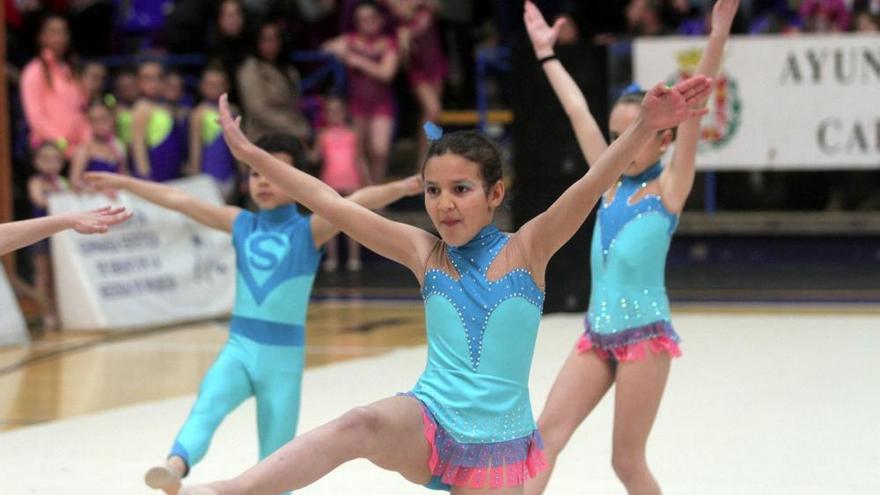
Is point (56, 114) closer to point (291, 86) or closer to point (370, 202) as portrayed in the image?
point (291, 86)

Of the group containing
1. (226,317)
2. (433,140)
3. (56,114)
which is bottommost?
(226,317)

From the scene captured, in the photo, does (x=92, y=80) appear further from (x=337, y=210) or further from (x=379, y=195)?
(x=337, y=210)

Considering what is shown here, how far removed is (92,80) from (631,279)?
832cm

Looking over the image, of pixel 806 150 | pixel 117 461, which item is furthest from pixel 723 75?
pixel 117 461

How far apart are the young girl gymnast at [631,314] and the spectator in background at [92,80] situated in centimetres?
747

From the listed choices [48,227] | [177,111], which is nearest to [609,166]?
[48,227]

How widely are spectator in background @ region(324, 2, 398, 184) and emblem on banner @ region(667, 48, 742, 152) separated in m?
2.62

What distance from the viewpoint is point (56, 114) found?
37.5 ft

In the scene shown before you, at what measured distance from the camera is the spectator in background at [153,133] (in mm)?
11703

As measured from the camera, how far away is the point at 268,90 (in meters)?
12.1

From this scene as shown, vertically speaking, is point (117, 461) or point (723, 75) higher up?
point (723, 75)

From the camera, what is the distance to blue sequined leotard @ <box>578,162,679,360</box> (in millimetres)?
4812

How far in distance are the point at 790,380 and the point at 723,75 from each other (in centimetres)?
413

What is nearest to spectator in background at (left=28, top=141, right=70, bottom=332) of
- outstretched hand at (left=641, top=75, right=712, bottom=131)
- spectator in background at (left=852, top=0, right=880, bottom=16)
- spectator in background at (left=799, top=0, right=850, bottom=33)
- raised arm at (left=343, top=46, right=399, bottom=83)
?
raised arm at (left=343, top=46, right=399, bottom=83)
